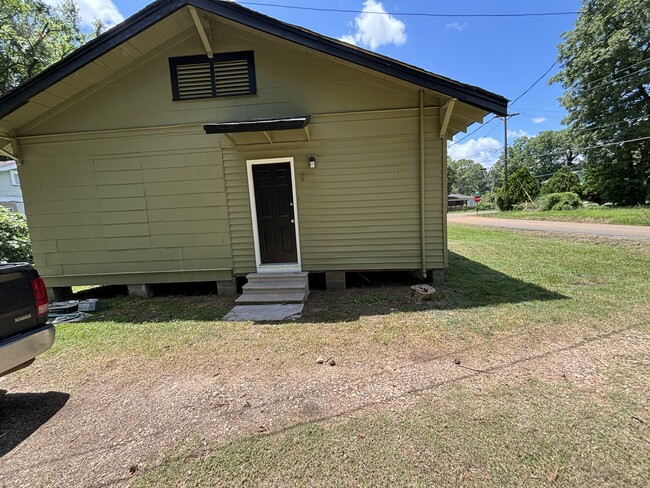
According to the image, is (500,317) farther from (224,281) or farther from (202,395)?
(224,281)

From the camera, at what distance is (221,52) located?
5363 mm

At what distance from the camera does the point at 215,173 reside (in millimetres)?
5551

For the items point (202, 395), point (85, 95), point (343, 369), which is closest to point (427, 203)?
point (343, 369)

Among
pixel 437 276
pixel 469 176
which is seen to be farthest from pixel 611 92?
pixel 469 176

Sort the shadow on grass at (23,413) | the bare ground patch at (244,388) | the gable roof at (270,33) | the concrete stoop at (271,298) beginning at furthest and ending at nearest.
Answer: the concrete stoop at (271,298)
the gable roof at (270,33)
the shadow on grass at (23,413)
the bare ground patch at (244,388)

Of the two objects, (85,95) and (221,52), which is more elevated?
(221,52)

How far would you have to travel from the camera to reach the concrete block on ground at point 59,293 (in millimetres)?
5991

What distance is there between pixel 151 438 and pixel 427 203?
486cm

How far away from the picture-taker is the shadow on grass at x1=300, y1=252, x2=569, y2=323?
4.50m

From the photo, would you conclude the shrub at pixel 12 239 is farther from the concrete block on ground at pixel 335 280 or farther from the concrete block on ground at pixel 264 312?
the concrete block on ground at pixel 335 280

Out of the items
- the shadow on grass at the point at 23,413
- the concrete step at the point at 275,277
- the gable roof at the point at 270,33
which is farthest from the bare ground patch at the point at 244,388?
the gable roof at the point at 270,33

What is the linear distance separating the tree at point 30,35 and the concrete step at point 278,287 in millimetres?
19049

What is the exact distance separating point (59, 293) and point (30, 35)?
17.4m

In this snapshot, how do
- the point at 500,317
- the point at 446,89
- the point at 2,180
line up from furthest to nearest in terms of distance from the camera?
the point at 2,180
the point at 446,89
the point at 500,317
